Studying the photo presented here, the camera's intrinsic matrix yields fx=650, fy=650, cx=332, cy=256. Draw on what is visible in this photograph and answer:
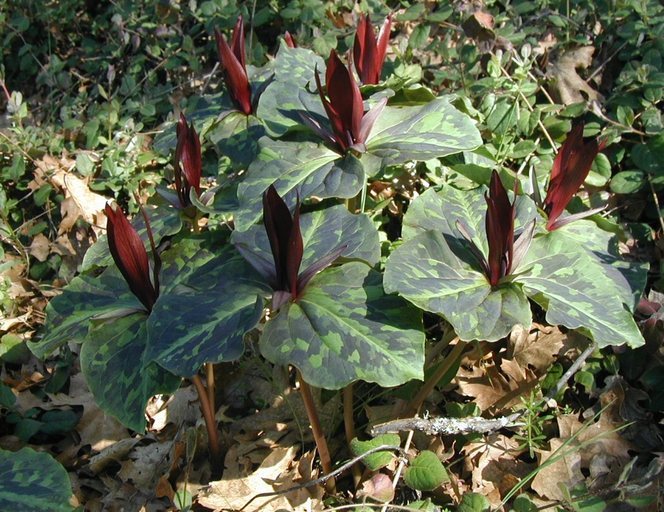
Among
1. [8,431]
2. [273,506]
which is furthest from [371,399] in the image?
[8,431]

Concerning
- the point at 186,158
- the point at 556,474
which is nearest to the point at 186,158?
the point at 186,158

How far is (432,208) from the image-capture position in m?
1.87

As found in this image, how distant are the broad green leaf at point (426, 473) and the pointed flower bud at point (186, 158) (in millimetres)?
1044

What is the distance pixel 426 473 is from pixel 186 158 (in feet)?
3.73

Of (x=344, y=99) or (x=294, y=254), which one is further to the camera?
(x=344, y=99)

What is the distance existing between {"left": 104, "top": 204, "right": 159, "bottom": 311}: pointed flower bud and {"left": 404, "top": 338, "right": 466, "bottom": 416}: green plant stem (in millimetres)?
827

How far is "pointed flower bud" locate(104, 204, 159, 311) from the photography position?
1.60 metres

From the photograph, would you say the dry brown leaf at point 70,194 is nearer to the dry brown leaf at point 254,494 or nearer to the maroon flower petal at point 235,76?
the maroon flower petal at point 235,76

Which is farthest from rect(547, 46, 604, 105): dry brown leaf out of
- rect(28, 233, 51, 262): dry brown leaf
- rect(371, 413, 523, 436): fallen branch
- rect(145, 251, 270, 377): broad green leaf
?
rect(28, 233, 51, 262): dry brown leaf

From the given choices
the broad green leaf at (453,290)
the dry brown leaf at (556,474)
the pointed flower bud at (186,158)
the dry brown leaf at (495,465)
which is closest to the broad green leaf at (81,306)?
the pointed flower bud at (186,158)

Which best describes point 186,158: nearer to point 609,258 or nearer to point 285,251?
point 285,251

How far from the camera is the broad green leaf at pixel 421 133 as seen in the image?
1917 mm

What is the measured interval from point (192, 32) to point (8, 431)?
2.71m

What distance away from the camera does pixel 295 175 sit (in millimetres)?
1987
